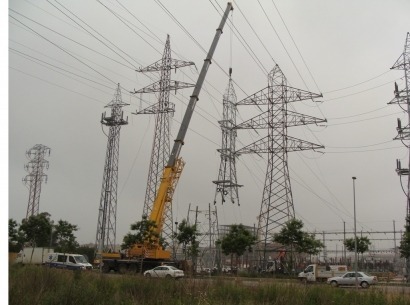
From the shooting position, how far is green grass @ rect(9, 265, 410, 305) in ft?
38.6

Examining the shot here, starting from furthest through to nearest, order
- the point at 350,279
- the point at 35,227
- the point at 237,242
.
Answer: the point at 35,227
the point at 237,242
the point at 350,279

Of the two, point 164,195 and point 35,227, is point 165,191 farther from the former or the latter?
point 35,227

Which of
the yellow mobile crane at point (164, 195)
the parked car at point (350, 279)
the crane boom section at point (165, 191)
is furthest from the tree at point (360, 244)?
the crane boom section at point (165, 191)

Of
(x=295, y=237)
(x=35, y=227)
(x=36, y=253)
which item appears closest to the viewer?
(x=295, y=237)

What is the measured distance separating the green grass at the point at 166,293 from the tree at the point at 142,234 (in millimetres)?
16778

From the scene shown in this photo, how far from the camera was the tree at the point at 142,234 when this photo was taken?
34125mm

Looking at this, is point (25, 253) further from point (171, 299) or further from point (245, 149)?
point (171, 299)

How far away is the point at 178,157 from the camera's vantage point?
34781 millimetres

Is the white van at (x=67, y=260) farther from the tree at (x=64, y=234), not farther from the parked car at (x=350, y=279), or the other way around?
the parked car at (x=350, y=279)

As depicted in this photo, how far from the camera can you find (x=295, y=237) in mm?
42156

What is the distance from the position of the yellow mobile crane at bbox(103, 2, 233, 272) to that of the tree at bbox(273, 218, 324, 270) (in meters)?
11.8

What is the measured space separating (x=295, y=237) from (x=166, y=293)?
99.2 feet

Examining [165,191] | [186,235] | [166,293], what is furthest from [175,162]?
[166,293]

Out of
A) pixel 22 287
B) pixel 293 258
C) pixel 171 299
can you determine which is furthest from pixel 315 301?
pixel 293 258
